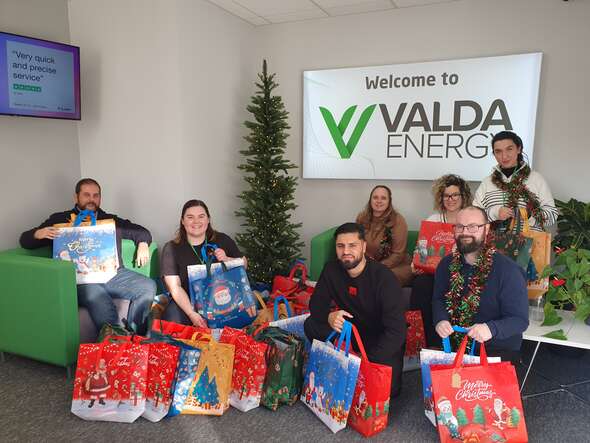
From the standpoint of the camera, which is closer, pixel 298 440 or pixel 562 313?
pixel 298 440

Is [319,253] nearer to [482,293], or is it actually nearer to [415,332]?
[415,332]

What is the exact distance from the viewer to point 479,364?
7.18ft

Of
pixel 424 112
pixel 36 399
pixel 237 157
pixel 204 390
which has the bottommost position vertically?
pixel 36 399

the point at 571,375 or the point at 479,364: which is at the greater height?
the point at 479,364

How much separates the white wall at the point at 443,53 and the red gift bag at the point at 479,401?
240 centimetres

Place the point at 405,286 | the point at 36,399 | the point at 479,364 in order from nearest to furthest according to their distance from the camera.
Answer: the point at 479,364 < the point at 36,399 < the point at 405,286

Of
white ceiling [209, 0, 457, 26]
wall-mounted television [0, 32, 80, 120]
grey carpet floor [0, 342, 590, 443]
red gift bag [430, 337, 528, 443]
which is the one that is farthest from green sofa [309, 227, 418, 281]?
wall-mounted television [0, 32, 80, 120]

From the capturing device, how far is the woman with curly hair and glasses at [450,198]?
3.65 m

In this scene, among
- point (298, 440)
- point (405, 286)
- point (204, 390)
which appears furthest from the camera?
point (405, 286)

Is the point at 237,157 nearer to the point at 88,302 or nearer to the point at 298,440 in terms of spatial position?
the point at 88,302

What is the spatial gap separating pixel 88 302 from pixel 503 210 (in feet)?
9.46

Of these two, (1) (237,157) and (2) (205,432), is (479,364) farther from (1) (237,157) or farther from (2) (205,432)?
(1) (237,157)

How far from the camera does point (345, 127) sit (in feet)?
15.0

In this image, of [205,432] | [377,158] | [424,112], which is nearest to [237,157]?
[377,158]
